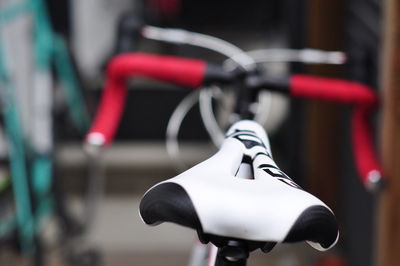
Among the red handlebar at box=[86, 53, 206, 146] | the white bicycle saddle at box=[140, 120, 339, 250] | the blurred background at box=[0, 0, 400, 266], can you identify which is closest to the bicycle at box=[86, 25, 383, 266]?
the white bicycle saddle at box=[140, 120, 339, 250]

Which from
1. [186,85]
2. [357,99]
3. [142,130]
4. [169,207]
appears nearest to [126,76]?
[186,85]

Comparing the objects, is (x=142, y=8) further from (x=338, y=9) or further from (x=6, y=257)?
(x=6, y=257)

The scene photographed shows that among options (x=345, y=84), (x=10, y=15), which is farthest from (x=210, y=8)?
(x=345, y=84)

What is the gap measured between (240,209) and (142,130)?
3.07m

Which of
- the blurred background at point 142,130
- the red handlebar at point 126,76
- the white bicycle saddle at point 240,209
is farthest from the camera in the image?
the blurred background at point 142,130

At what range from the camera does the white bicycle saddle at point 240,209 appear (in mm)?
482

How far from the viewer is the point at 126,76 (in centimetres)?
116

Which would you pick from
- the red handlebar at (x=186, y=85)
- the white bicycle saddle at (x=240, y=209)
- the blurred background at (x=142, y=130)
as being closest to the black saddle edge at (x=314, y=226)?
the white bicycle saddle at (x=240, y=209)

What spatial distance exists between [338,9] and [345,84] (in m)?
1.42

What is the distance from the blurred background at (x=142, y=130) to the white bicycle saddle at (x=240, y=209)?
72cm

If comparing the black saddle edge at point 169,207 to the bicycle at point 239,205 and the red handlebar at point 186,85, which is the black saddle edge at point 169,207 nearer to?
the bicycle at point 239,205

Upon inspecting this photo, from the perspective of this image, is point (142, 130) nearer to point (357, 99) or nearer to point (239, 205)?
point (357, 99)

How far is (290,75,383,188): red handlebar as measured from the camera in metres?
1.13

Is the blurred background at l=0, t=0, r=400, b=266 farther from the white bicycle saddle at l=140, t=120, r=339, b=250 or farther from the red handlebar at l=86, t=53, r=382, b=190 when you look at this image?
the white bicycle saddle at l=140, t=120, r=339, b=250
